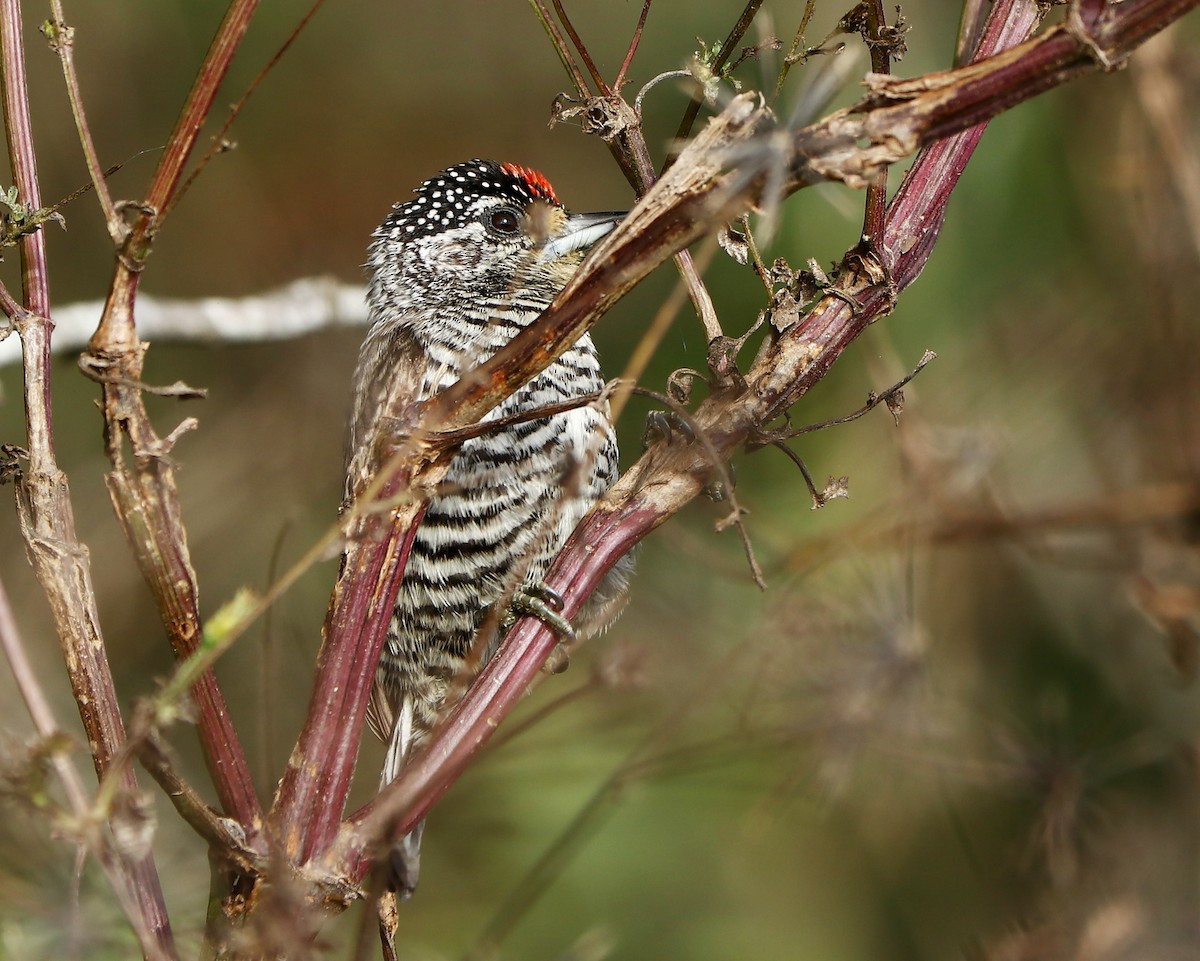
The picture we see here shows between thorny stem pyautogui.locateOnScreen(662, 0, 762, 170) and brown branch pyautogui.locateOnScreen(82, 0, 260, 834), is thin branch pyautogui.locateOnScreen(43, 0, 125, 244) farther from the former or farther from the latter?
thorny stem pyautogui.locateOnScreen(662, 0, 762, 170)

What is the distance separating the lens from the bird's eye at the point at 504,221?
386cm

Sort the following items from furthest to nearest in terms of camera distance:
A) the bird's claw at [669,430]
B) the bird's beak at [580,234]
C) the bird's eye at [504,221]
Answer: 1. the bird's eye at [504,221]
2. the bird's beak at [580,234]
3. the bird's claw at [669,430]

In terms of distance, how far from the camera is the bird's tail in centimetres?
304

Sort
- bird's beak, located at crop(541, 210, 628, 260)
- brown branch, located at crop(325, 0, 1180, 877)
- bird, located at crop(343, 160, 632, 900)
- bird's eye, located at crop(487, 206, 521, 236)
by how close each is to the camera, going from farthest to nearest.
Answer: bird's eye, located at crop(487, 206, 521, 236) < bird's beak, located at crop(541, 210, 628, 260) < bird, located at crop(343, 160, 632, 900) < brown branch, located at crop(325, 0, 1180, 877)

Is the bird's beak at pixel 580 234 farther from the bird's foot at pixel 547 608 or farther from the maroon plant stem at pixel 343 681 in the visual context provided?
the maroon plant stem at pixel 343 681

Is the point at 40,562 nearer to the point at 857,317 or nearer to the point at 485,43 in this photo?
the point at 857,317

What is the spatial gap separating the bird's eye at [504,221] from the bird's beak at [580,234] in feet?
1.12

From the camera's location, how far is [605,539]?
197cm

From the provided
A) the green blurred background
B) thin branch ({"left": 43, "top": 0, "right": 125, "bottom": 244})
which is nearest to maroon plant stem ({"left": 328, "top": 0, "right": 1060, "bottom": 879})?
the green blurred background

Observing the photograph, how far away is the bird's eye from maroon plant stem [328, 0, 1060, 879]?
2.09 m

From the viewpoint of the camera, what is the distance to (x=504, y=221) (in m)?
3.86

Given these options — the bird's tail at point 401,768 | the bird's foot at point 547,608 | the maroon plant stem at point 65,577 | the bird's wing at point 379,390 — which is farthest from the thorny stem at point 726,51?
the bird's tail at point 401,768

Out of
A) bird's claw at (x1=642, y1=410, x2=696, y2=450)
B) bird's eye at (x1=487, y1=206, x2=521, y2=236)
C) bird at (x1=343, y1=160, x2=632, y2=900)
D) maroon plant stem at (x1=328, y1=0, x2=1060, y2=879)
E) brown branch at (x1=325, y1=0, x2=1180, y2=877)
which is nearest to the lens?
brown branch at (x1=325, y1=0, x2=1180, y2=877)

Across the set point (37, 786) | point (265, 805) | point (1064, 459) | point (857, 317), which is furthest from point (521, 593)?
point (1064, 459)
